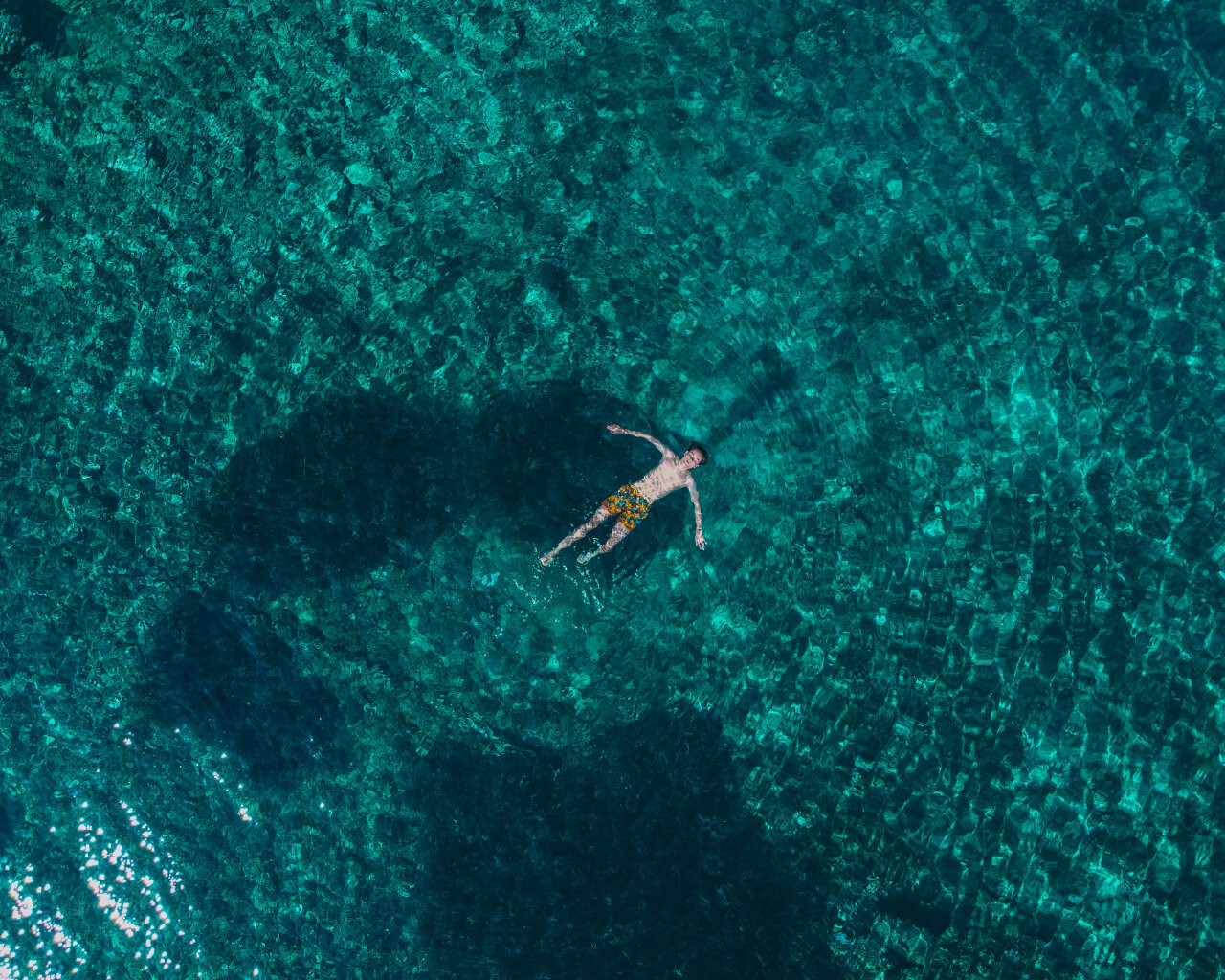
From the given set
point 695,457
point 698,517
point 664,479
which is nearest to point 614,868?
point 698,517

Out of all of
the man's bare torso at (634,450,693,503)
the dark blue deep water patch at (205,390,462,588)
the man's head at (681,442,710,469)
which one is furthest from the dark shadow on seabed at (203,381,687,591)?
the man's head at (681,442,710,469)

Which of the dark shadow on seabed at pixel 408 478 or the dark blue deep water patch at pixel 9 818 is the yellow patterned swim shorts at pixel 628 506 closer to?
the dark shadow on seabed at pixel 408 478

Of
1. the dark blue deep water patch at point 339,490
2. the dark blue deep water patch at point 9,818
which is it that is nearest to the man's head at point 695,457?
the dark blue deep water patch at point 339,490

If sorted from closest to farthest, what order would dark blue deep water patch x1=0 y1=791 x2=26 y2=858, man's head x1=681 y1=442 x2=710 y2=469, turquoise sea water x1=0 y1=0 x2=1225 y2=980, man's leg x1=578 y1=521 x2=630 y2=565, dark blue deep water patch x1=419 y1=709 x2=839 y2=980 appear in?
turquoise sea water x1=0 y1=0 x2=1225 y2=980 < dark blue deep water patch x1=419 y1=709 x2=839 y2=980 < man's head x1=681 y1=442 x2=710 y2=469 < dark blue deep water patch x1=0 y1=791 x2=26 y2=858 < man's leg x1=578 y1=521 x2=630 y2=565

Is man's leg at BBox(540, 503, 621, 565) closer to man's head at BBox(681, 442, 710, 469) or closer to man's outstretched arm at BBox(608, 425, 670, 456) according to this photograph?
man's outstretched arm at BBox(608, 425, 670, 456)

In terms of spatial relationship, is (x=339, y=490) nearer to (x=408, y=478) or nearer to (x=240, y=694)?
(x=408, y=478)
